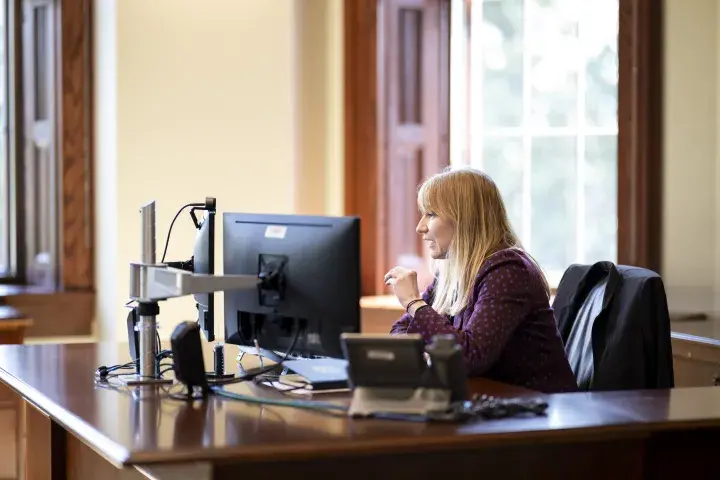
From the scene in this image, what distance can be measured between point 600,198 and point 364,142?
100 centimetres

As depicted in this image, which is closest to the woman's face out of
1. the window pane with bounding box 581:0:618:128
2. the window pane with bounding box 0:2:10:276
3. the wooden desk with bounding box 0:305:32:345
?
the window pane with bounding box 581:0:618:128

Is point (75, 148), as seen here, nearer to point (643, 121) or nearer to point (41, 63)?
point (41, 63)

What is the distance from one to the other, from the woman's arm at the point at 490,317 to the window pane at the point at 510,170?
192 centimetres

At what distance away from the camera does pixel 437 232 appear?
266 cm

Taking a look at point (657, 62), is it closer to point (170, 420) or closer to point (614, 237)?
point (614, 237)

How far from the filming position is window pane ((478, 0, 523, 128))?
4383 millimetres

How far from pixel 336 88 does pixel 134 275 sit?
2222 millimetres

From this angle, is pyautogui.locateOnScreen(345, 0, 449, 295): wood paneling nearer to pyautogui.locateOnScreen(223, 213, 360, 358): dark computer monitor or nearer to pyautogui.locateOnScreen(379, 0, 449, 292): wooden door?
pyautogui.locateOnScreen(379, 0, 449, 292): wooden door

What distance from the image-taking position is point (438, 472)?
1.93 metres

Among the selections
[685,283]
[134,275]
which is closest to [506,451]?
[134,275]

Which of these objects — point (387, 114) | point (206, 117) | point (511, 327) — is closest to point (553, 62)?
point (387, 114)

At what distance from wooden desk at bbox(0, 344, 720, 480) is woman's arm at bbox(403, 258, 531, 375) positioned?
0.32 ft

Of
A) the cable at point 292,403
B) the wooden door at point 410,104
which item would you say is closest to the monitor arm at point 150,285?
the cable at point 292,403

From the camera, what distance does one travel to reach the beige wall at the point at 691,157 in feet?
12.6
